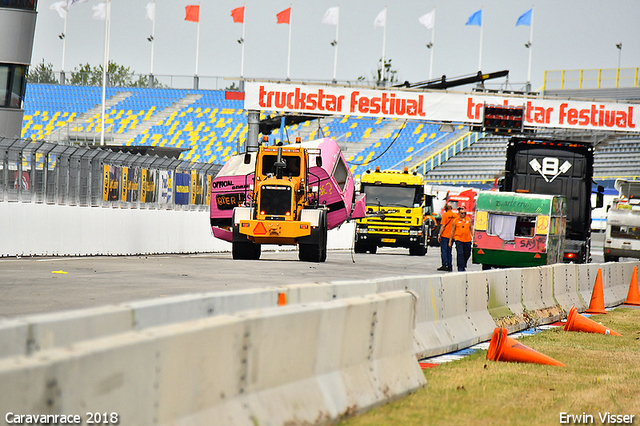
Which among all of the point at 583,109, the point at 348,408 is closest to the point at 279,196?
the point at 348,408

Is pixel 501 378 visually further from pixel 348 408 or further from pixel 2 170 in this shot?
pixel 2 170

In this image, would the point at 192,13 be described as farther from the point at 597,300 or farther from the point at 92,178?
the point at 597,300

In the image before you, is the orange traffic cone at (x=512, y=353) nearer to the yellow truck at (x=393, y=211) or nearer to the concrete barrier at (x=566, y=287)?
the concrete barrier at (x=566, y=287)

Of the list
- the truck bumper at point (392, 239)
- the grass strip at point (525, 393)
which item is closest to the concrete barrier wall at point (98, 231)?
the truck bumper at point (392, 239)

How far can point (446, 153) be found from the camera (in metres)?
65.9

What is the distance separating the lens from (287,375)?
557 centimetres

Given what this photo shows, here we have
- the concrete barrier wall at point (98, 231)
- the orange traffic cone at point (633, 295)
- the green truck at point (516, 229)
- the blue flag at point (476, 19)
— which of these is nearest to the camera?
the orange traffic cone at point (633, 295)

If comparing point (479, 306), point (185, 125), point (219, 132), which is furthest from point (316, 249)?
point (185, 125)

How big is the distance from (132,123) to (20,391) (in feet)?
231

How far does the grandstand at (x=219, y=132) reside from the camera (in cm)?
6469

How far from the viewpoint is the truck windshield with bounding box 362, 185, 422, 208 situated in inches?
1400

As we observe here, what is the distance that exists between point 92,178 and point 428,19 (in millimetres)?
47970

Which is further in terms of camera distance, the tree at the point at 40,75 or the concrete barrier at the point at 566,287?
the tree at the point at 40,75

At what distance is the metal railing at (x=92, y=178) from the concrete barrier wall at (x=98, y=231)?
0.26m
